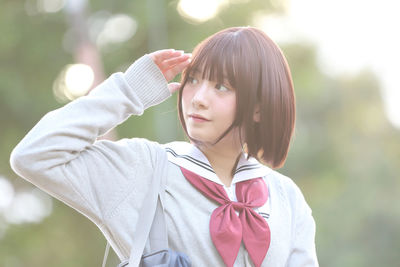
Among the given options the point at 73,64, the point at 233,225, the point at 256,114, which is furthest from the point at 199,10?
the point at 233,225

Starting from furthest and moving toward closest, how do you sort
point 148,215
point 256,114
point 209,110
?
point 256,114, point 209,110, point 148,215

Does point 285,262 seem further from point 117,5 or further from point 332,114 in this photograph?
point 332,114

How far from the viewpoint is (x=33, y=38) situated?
988 cm

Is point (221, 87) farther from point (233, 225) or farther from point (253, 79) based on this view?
point (233, 225)

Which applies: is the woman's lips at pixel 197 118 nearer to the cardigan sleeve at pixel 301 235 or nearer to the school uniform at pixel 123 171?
the school uniform at pixel 123 171

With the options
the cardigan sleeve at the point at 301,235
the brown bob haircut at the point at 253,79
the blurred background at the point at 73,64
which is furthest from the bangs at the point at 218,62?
the blurred background at the point at 73,64

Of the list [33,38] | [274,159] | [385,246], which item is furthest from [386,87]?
[274,159]

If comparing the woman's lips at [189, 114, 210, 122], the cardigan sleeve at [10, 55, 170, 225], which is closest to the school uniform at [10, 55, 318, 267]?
the cardigan sleeve at [10, 55, 170, 225]

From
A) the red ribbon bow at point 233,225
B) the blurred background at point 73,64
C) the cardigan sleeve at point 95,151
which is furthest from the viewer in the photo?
the blurred background at point 73,64

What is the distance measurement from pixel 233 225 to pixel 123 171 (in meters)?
0.37

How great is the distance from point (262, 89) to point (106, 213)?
0.62 meters

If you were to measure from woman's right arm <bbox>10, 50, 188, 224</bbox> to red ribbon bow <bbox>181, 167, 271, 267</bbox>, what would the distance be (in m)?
0.19

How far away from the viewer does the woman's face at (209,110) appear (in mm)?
2037

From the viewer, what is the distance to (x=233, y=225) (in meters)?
2.02
